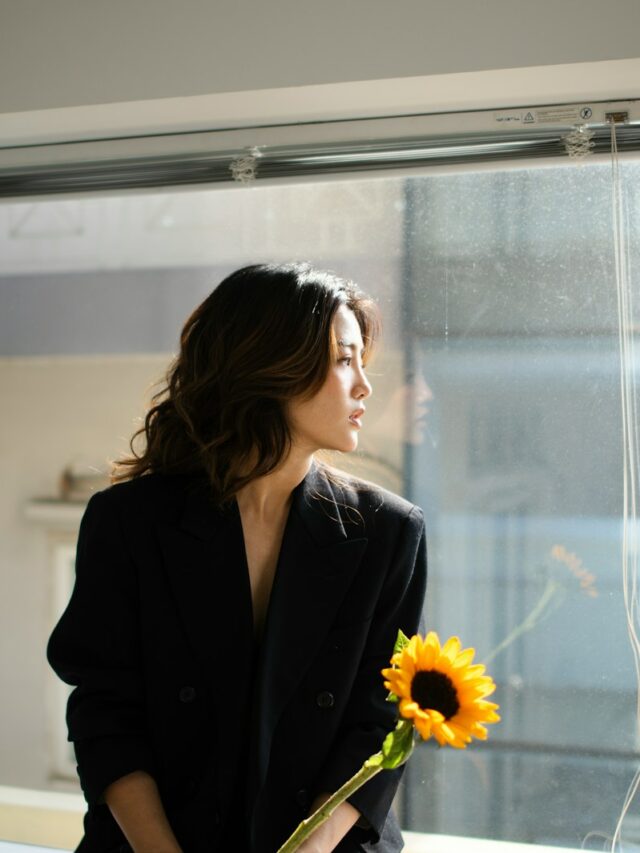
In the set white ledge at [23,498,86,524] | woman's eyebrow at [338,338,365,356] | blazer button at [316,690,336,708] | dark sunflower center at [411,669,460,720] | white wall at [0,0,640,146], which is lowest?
blazer button at [316,690,336,708]

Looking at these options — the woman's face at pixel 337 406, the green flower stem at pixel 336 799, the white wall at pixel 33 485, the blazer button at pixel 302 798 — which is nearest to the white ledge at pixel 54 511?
the white wall at pixel 33 485

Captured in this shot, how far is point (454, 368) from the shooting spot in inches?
69.9

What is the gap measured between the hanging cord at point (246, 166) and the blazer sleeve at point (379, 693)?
73 centimetres

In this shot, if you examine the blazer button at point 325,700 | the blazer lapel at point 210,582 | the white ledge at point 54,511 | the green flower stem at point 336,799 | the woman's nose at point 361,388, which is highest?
the woman's nose at point 361,388

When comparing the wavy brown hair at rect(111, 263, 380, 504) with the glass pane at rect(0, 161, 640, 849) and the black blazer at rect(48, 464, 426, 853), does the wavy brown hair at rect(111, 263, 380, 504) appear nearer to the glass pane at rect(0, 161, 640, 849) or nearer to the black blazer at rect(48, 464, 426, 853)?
the black blazer at rect(48, 464, 426, 853)

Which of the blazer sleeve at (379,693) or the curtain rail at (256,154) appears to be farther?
the curtain rail at (256,154)

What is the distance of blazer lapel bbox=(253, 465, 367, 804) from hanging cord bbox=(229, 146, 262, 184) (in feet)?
2.11

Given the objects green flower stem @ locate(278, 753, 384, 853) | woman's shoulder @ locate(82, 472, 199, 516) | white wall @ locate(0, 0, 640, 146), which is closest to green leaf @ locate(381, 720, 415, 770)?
green flower stem @ locate(278, 753, 384, 853)

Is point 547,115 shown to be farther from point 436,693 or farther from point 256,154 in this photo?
point 436,693

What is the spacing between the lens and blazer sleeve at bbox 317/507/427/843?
1.38 metres

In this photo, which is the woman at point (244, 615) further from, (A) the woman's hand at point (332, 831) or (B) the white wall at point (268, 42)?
(B) the white wall at point (268, 42)

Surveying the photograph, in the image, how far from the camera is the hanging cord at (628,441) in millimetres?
1663

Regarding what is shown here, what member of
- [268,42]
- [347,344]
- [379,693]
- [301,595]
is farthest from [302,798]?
[268,42]

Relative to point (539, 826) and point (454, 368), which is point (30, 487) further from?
point (539, 826)
